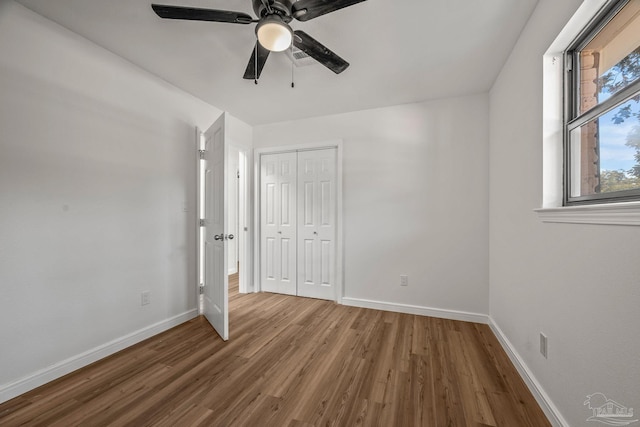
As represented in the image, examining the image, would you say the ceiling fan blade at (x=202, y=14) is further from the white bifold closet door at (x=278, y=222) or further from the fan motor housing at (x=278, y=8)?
the white bifold closet door at (x=278, y=222)

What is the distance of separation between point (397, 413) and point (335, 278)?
6.22 feet

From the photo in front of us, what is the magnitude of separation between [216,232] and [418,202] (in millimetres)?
2245

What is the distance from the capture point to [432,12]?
1.62 metres

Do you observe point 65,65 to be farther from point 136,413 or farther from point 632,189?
point 632,189

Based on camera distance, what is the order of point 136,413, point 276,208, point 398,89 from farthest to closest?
point 276,208 → point 398,89 → point 136,413

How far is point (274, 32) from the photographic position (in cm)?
137

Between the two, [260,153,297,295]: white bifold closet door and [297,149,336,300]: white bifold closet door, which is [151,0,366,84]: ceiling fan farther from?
[260,153,297,295]: white bifold closet door

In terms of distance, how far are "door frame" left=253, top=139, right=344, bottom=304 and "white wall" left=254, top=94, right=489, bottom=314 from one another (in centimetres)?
7

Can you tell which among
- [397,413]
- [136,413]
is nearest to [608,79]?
[397,413]

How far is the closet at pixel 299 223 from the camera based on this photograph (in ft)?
11.0

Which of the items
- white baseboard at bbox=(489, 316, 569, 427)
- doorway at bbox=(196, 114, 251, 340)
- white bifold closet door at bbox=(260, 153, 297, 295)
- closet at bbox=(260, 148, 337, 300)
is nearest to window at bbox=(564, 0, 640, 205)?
white baseboard at bbox=(489, 316, 569, 427)

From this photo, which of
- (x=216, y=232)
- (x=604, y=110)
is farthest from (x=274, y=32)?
(x=216, y=232)

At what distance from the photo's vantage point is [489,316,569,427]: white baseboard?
1.32m

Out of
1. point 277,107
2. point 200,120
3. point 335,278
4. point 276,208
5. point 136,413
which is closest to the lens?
point 136,413
